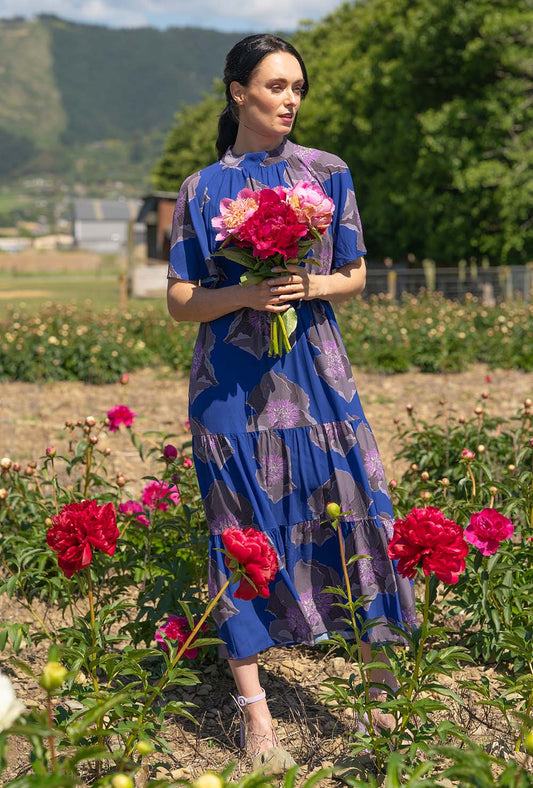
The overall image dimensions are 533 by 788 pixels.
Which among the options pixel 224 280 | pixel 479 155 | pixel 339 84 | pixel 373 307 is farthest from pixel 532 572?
pixel 339 84

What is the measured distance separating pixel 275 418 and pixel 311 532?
13.8 inches

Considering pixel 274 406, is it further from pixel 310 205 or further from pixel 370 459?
pixel 310 205

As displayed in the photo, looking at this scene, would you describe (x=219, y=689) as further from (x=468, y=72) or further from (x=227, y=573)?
(x=468, y=72)

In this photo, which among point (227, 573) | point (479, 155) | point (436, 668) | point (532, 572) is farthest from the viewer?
point (479, 155)

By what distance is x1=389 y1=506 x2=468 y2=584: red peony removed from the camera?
193cm

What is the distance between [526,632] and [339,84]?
81.8 ft

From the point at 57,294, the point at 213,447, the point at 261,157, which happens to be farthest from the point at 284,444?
the point at 57,294

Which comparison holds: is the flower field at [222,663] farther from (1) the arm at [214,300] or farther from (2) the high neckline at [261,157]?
(2) the high neckline at [261,157]

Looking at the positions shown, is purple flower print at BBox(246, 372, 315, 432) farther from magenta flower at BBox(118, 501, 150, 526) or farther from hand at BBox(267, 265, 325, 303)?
magenta flower at BBox(118, 501, 150, 526)

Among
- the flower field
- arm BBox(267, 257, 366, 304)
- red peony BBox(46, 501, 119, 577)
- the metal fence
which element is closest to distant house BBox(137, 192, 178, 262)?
the metal fence

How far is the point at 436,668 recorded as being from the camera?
7.06 feet

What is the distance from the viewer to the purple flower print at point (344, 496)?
252cm

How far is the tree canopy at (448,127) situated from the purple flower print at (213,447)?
16.7 meters

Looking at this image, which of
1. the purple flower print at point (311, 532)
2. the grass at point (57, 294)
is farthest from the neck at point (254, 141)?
the grass at point (57, 294)
